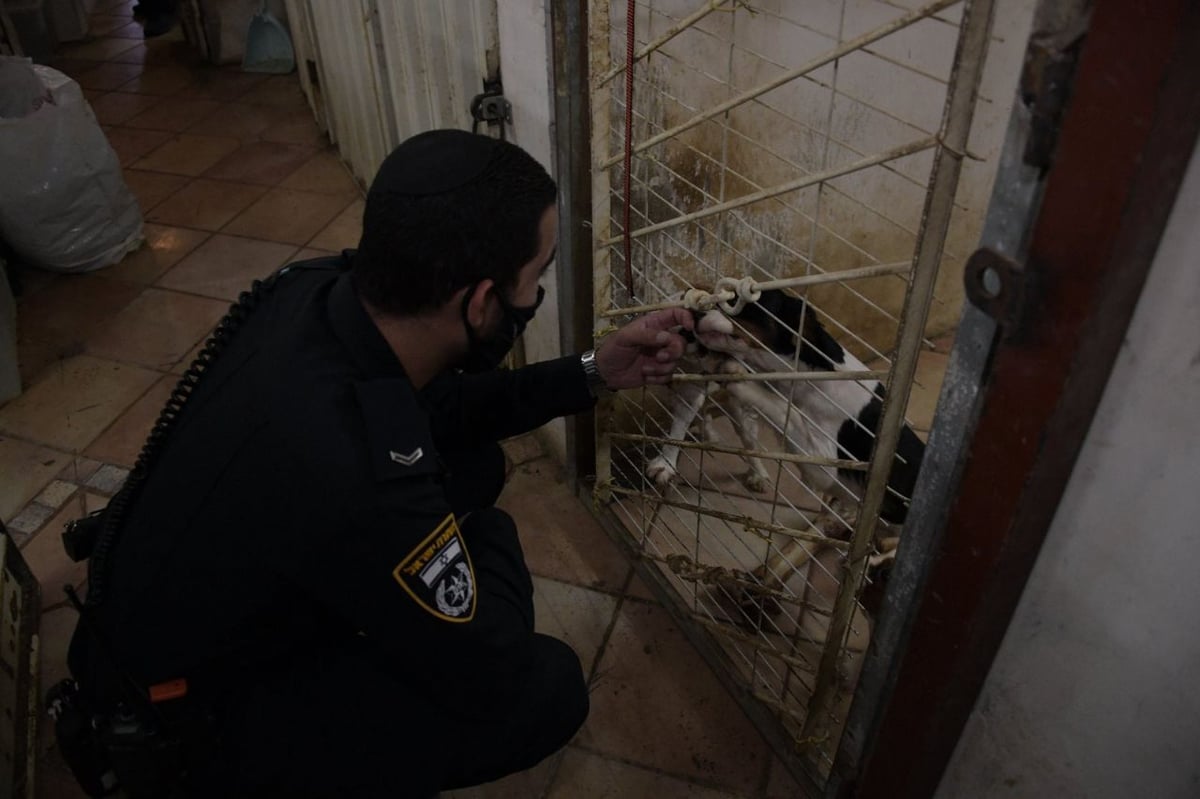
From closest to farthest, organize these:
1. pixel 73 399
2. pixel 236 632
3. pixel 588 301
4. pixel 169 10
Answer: pixel 236 632
pixel 588 301
pixel 73 399
pixel 169 10

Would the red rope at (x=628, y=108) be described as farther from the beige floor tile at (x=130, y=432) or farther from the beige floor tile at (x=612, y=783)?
the beige floor tile at (x=130, y=432)

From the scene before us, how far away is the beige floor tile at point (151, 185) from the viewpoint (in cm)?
347

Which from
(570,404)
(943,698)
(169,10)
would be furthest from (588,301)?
(169,10)

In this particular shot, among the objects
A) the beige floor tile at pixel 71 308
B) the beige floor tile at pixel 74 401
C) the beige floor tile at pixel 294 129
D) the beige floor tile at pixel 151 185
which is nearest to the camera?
the beige floor tile at pixel 74 401

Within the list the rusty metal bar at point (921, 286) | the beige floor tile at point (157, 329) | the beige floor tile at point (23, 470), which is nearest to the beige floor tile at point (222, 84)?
the beige floor tile at point (157, 329)

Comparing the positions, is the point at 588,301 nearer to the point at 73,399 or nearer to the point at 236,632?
the point at 236,632

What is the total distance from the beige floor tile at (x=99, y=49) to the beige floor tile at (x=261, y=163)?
174 cm

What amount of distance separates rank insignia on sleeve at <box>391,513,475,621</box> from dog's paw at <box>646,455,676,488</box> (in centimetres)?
109

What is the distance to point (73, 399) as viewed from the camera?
2.49 metres

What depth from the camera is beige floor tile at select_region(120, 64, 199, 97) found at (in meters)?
4.40

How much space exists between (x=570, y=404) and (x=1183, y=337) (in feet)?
3.30

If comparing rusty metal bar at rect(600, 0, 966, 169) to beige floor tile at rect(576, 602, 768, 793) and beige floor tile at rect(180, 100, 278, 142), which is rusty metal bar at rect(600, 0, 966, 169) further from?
beige floor tile at rect(180, 100, 278, 142)

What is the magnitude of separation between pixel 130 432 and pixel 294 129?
A: 2.10 metres

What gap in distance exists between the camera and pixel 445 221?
1055 millimetres
